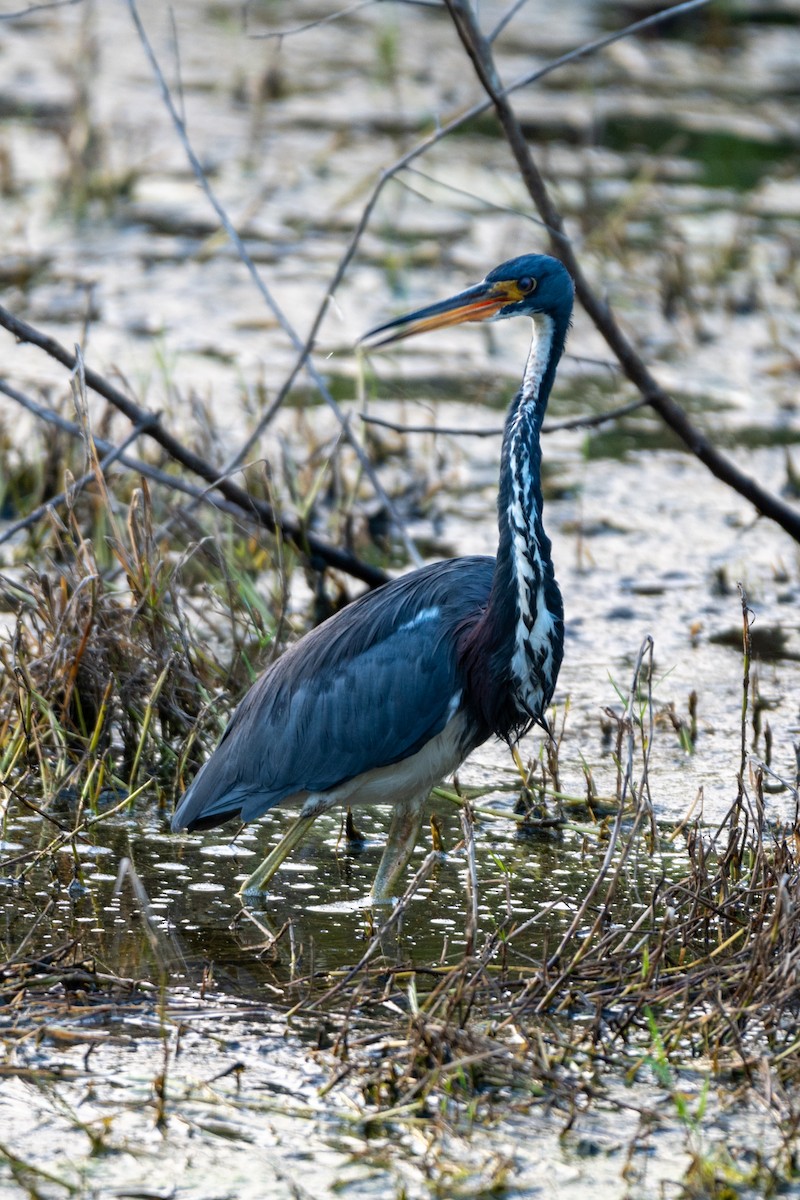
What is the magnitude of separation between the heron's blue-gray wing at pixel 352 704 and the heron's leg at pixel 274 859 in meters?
0.09

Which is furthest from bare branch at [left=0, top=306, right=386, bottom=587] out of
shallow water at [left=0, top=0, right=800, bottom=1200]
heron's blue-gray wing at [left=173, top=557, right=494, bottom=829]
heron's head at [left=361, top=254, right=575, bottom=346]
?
heron's head at [left=361, top=254, right=575, bottom=346]

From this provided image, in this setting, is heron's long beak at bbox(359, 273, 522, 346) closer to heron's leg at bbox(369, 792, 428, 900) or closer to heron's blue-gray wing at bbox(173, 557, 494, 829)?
heron's blue-gray wing at bbox(173, 557, 494, 829)

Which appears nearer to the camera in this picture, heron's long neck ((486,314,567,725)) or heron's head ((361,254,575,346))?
heron's long neck ((486,314,567,725))

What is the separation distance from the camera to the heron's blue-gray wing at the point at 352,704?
4.64 m

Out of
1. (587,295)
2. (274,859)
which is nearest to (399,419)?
(587,295)

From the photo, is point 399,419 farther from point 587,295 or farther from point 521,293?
point 521,293

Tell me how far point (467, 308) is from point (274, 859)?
5.11 feet

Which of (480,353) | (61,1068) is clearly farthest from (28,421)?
(61,1068)

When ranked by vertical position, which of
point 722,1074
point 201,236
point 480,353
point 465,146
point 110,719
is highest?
point 465,146

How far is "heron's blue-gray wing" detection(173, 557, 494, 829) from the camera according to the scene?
4.64 metres

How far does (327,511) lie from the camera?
25.8 feet

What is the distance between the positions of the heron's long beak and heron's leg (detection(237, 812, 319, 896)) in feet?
4.31

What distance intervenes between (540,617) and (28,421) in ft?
15.0

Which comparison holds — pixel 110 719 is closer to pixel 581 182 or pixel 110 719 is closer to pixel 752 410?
pixel 752 410
